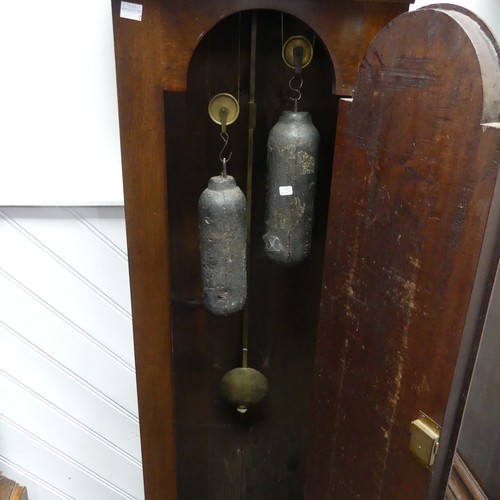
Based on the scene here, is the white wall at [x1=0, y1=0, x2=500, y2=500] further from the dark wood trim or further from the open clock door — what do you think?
the dark wood trim

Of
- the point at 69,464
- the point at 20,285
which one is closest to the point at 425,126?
the point at 20,285

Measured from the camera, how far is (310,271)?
1.09m

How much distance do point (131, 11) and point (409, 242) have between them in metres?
0.48

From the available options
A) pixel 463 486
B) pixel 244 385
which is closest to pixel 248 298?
pixel 244 385

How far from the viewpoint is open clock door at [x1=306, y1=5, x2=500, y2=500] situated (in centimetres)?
55

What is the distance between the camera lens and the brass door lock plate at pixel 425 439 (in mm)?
646

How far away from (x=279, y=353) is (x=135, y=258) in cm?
47

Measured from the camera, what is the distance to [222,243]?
84 centimetres

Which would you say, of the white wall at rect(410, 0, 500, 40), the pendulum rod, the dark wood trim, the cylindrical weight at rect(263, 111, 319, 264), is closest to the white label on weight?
the cylindrical weight at rect(263, 111, 319, 264)

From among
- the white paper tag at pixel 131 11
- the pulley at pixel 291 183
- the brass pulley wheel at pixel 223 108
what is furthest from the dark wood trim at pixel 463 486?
the white paper tag at pixel 131 11

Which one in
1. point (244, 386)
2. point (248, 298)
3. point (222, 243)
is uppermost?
point (222, 243)

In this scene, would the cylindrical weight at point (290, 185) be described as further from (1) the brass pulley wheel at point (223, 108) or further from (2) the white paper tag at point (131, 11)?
(2) the white paper tag at point (131, 11)

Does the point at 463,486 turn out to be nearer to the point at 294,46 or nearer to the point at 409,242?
the point at 409,242

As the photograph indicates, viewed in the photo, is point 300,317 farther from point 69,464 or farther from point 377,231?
point 69,464
